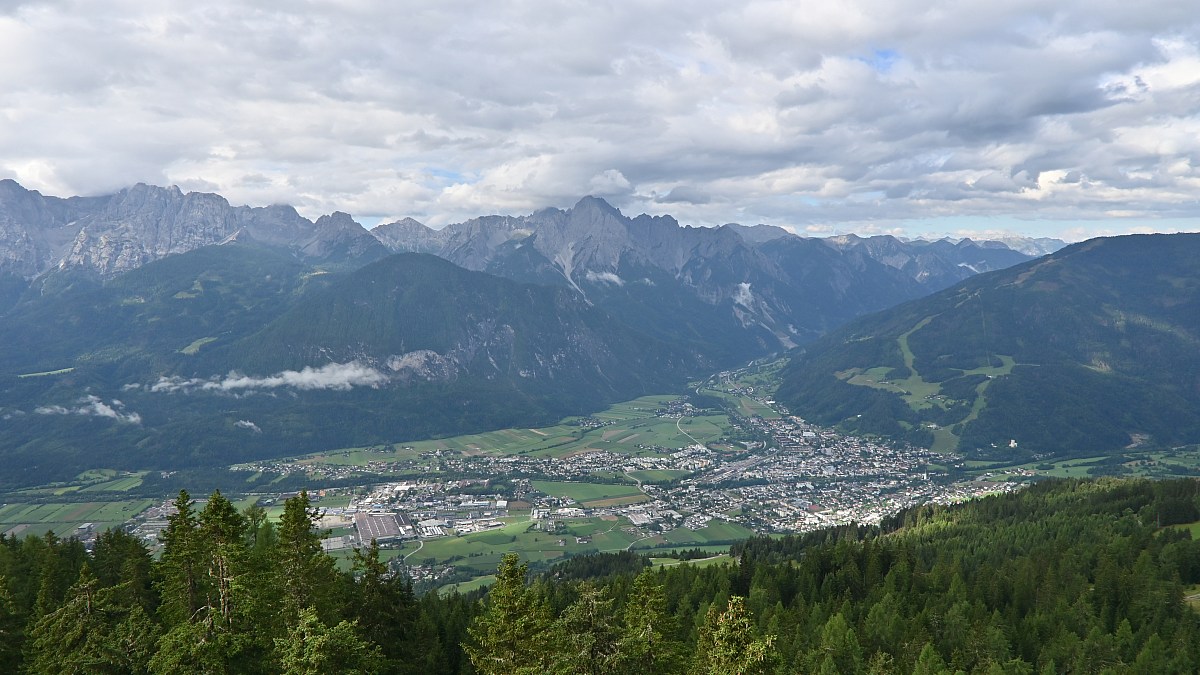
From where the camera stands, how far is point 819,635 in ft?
215

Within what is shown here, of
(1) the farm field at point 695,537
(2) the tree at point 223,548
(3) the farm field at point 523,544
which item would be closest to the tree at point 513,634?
(2) the tree at point 223,548

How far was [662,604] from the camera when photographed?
3225cm

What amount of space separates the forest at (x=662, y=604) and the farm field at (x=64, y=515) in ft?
428

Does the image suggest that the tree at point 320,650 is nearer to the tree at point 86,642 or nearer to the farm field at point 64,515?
the tree at point 86,642

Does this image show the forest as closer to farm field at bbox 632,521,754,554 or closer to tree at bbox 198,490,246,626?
tree at bbox 198,490,246,626

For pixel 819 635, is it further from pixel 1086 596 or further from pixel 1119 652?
pixel 1086 596

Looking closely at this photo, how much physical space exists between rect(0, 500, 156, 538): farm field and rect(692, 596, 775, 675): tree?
18785 cm

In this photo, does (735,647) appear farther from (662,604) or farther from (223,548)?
(223,548)

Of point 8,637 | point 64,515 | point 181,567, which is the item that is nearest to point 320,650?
point 181,567

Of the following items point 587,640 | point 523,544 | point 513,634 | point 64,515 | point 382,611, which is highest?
point 513,634

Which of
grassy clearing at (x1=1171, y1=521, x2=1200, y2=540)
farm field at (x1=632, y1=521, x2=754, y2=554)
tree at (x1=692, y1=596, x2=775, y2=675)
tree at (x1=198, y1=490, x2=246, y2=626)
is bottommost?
farm field at (x1=632, y1=521, x2=754, y2=554)

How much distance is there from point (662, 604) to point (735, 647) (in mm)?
6244


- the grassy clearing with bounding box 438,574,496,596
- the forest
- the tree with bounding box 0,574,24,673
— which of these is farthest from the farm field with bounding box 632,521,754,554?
the tree with bounding box 0,574,24,673

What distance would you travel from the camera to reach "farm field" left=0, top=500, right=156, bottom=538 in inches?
6688
